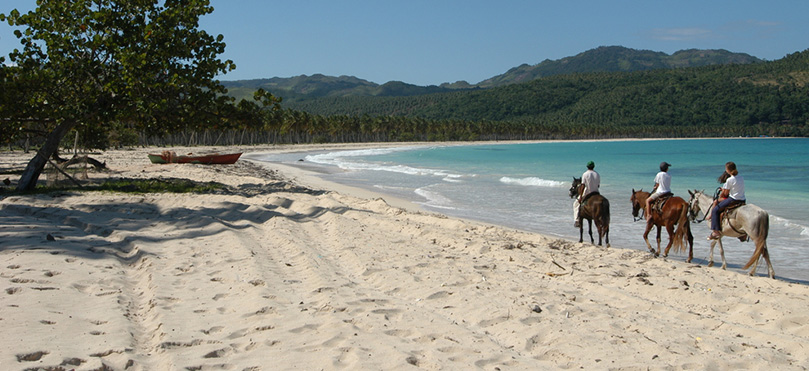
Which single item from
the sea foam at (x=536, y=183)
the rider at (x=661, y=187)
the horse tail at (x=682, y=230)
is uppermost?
the rider at (x=661, y=187)

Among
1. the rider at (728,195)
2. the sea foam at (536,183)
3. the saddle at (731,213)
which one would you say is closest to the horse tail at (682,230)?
the rider at (728,195)

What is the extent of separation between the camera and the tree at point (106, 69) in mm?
15398

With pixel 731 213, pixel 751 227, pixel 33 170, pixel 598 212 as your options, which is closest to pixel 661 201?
pixel 598 212

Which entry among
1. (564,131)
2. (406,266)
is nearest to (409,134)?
(564,131)

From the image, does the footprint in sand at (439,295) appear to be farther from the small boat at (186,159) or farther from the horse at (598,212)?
the small boat at (186,159)

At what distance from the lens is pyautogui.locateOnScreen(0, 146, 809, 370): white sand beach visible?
15.1ft

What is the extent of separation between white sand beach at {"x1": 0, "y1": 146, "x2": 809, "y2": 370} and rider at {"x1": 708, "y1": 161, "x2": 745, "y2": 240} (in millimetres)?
1336

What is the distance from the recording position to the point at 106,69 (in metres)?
16.4

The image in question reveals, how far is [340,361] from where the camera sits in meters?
4.45

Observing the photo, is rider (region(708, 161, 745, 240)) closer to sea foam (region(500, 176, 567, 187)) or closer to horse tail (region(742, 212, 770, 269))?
horse tail (region(742, 212, 770, 269))

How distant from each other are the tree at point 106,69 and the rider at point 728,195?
14.1 meters

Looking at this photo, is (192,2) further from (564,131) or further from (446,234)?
(564,131)

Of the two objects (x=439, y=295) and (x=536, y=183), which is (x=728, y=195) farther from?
(x=536, y=183)

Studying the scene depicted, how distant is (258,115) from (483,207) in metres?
8.39
